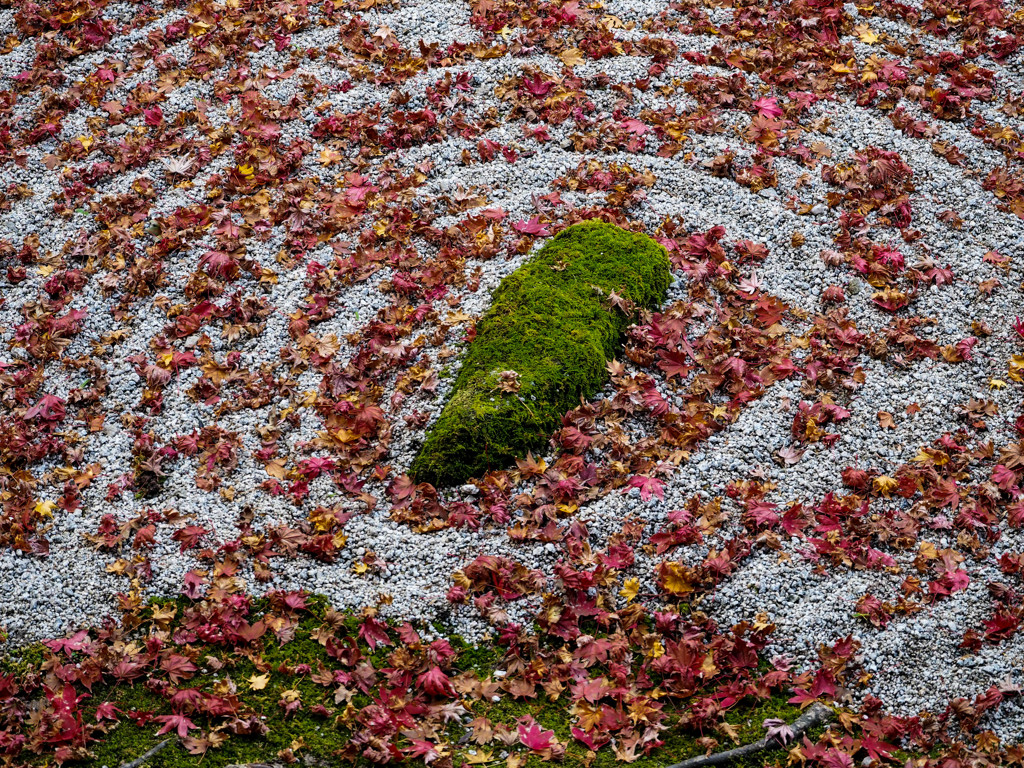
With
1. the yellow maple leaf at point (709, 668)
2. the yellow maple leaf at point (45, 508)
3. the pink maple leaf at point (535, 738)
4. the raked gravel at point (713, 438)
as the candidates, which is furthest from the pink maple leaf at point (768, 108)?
the yellow maple leaf at point (45, 508)

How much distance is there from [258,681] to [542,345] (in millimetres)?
2696

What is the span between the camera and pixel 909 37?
26.9 feet

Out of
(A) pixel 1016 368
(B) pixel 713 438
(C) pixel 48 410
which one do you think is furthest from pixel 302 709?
(A) pixel 1016 368

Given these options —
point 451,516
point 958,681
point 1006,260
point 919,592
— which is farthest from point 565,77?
point 958,681

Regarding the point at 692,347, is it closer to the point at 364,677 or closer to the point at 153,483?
the point at 364,677

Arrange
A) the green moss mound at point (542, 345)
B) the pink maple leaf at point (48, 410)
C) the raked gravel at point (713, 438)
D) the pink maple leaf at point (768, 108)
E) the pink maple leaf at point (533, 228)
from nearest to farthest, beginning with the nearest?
the raked gravel at point (713, 438) → the green moss mound at point (542, 345) → the pink maple leaf at point (48, 410) → the pink maple leaf at point (533, 228) → the pink maple leaf at point (768, 108)

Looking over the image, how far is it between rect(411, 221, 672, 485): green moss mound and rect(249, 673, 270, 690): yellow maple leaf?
1506 millimetres

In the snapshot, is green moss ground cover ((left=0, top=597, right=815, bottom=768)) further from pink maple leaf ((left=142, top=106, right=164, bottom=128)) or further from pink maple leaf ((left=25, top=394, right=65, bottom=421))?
pink maple leaf ((left=142, top=106, right=164, bottom=128))

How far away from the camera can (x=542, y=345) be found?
229 inches

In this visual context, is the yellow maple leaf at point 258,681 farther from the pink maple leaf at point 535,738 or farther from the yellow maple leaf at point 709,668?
the yellow maple leaf at point 709,668

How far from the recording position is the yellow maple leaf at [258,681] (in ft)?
15.1

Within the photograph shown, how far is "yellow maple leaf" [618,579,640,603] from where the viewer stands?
16.1 ft

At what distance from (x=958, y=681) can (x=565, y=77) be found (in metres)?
6.04

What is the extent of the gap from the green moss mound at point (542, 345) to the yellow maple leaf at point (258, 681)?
151 centimetres
